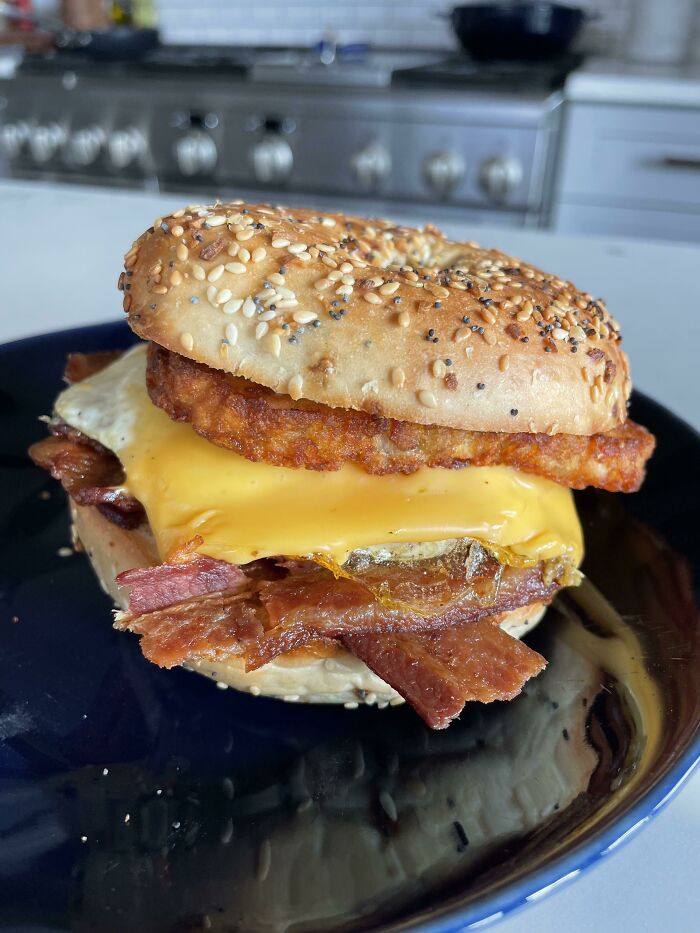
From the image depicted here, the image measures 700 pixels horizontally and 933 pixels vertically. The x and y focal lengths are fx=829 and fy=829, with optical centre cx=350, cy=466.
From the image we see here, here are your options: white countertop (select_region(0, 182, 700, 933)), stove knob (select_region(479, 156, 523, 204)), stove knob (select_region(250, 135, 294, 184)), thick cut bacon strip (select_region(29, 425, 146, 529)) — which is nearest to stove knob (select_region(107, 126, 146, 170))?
stove knob (select_region(250, 135, 294, 184))

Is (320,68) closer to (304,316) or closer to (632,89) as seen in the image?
(632,89)

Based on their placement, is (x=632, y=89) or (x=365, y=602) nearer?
(x=365, y=602)

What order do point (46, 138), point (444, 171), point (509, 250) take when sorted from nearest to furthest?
point (509, 250) < point (444, 171) < point (46, 138)

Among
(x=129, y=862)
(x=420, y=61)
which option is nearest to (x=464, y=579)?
(x=129, y=862)

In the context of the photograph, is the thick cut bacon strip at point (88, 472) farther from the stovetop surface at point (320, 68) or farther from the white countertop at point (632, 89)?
the white countertop at point (632, 89)

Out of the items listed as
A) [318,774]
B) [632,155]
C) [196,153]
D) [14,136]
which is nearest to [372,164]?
[196,153]

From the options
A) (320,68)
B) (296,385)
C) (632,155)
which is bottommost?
(632,155)

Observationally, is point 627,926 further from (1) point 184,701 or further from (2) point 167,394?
(2) point 167,394
